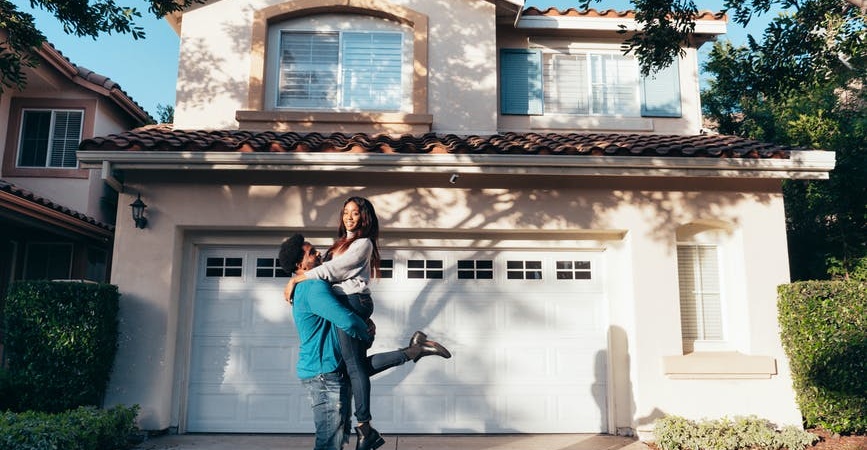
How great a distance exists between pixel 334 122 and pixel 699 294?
5613 millimetres

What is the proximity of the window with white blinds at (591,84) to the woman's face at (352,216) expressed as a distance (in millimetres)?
6590

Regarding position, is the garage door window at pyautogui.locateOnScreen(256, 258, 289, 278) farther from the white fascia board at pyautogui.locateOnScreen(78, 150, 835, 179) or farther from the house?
the house

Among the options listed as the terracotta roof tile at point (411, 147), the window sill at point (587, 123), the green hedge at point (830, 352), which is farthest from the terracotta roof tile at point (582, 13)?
the green hedge at point (830, 352)

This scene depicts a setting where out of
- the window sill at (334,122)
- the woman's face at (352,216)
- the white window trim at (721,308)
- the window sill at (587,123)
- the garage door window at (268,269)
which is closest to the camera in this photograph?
the woman's face at (352,216)

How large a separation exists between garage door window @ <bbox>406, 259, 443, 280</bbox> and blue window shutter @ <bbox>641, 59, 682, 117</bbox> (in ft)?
15.5

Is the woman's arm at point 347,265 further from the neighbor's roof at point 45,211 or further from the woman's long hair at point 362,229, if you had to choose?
the neighbor's roof at point 45,211

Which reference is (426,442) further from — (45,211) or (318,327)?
(45,211)

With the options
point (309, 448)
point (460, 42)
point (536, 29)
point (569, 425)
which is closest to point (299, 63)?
point (460, 42)

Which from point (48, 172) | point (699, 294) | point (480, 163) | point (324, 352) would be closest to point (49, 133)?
point (48, 172)

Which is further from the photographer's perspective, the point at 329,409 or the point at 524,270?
the point at 524,270

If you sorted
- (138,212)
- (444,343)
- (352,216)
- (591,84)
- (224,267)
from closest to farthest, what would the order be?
(352,216) → (138,212) → (444,343) → (224,267) → (591,84)

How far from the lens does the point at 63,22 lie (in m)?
7.39

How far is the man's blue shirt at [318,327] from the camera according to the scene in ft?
11.8

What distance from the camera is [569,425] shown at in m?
7.29
